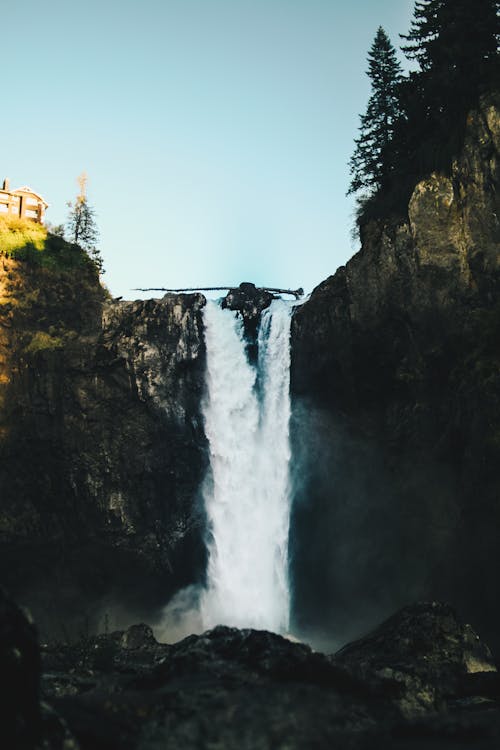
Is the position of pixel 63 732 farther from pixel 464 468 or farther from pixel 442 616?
pixel 464 468

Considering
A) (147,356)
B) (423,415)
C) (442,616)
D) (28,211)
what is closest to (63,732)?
(442,616)

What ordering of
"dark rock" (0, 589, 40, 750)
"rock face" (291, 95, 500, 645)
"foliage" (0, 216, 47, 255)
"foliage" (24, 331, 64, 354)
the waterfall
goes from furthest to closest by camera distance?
1. "foliage" (0, 216, 47, 255)
2. "foliage" (24, 331, 64, 354)
3. the waterfall
4. "rock face" (291, 95, 500, 645)
5. "dark rock" (0, 589, 40, 750)

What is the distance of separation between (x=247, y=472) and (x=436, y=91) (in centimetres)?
2060

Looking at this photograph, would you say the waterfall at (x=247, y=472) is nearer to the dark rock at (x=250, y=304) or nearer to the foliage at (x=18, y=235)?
the dark rock at (x=250, y=304)

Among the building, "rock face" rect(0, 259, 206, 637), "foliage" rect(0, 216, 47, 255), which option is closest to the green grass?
"foliage" rect(0, 216, 47, 255)

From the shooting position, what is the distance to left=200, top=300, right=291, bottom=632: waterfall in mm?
29656

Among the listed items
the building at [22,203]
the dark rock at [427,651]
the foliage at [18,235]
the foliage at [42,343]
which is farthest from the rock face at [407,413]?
the building at [22,203]

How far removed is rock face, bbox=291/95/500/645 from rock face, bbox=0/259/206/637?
6.00m

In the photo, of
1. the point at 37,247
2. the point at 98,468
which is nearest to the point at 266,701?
the point at 98,468

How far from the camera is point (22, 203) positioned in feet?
160

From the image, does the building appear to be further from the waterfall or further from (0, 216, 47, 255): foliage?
the waterfall

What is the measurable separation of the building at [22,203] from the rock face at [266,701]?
39.2 m

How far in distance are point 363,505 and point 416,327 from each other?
8915mm

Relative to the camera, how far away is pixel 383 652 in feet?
61.3
